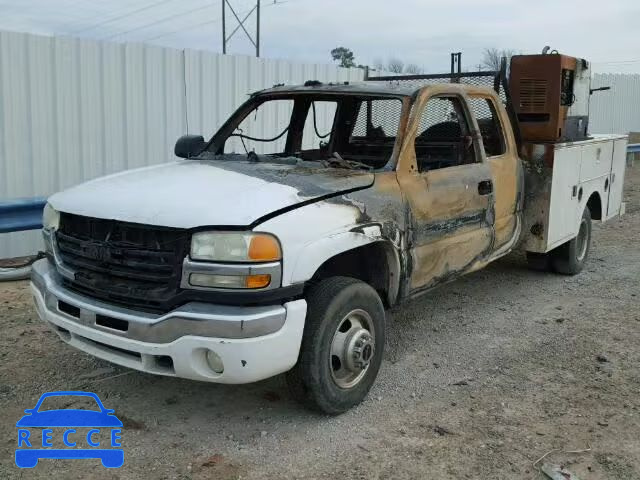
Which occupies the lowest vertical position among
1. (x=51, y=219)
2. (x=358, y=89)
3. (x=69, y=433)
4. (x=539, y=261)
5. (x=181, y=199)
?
(x=69, y=433)

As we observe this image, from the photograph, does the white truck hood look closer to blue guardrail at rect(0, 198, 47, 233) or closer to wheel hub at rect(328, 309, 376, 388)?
wheel hub at rect(328, 309, 376, 388)

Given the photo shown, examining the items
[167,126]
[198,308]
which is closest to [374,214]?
[198,308]

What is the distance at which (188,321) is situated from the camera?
10.7ft

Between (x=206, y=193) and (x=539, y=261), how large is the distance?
188 inches

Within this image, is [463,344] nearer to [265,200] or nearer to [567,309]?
[567,309]

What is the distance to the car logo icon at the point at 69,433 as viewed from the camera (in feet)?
11.2

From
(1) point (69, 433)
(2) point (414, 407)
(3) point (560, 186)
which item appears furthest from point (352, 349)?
(3) point (560, 186)

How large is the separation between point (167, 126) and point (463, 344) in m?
5.01

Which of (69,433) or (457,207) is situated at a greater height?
(457,207)

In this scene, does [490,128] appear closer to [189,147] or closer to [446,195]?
[446,195]

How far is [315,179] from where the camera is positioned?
3926mm

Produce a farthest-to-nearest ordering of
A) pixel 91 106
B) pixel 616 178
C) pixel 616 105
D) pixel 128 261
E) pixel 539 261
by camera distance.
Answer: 1. pixel 616 105
2. pixel 616 178
3. pixel 91 106
4. pixel 539 261
5. pixel 128 261

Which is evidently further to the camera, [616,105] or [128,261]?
[616,105]

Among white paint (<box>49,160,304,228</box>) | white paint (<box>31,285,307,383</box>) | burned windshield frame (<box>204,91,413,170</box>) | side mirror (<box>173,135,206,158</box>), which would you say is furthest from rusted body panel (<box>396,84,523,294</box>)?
side mirror (<box>173,135,206,158</box>)
